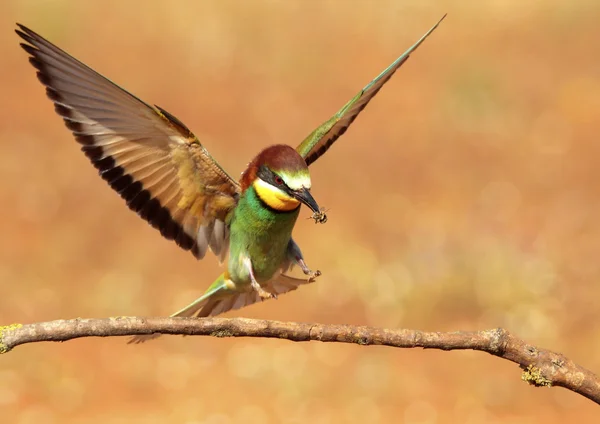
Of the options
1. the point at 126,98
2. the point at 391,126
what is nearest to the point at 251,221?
the point at 126,98

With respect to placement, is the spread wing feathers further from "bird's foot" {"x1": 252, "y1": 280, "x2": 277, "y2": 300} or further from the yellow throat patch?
"bird's foot" {"x1": 252, "y1": 280, "x2": 277, "y2": 300}

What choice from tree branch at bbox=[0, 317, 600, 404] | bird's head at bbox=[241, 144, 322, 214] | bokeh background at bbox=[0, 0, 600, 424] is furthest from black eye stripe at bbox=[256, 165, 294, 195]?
bokeh background at bbox=[0, 0, 600, 424]

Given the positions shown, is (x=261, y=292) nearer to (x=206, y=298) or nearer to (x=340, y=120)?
(x=206, y=298)

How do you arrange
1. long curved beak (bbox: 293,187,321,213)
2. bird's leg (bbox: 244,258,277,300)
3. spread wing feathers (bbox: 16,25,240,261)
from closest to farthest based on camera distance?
spread wing feathers (bbox: 16,25,240,261) < long curved beak (bbox: 293,187,321,213) < bird's leg (bbox: 244,258,277,300)

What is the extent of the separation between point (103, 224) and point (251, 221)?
4692 mm

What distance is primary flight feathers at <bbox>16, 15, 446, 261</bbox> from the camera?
9.96 ft

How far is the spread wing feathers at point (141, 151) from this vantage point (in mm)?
3033

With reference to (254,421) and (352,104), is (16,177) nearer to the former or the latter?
(254,421)

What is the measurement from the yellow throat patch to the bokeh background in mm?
2838

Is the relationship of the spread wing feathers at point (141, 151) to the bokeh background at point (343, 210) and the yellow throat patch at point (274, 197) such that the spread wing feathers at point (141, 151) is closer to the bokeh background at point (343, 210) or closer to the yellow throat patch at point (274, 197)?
the yellow throat patch at point (274, 197)

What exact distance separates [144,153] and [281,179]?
46 cm

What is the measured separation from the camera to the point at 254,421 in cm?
599

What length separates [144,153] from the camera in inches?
128

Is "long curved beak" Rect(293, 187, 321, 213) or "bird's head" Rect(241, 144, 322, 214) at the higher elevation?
"bird's head" Rect(241, 144, 322, 214)
